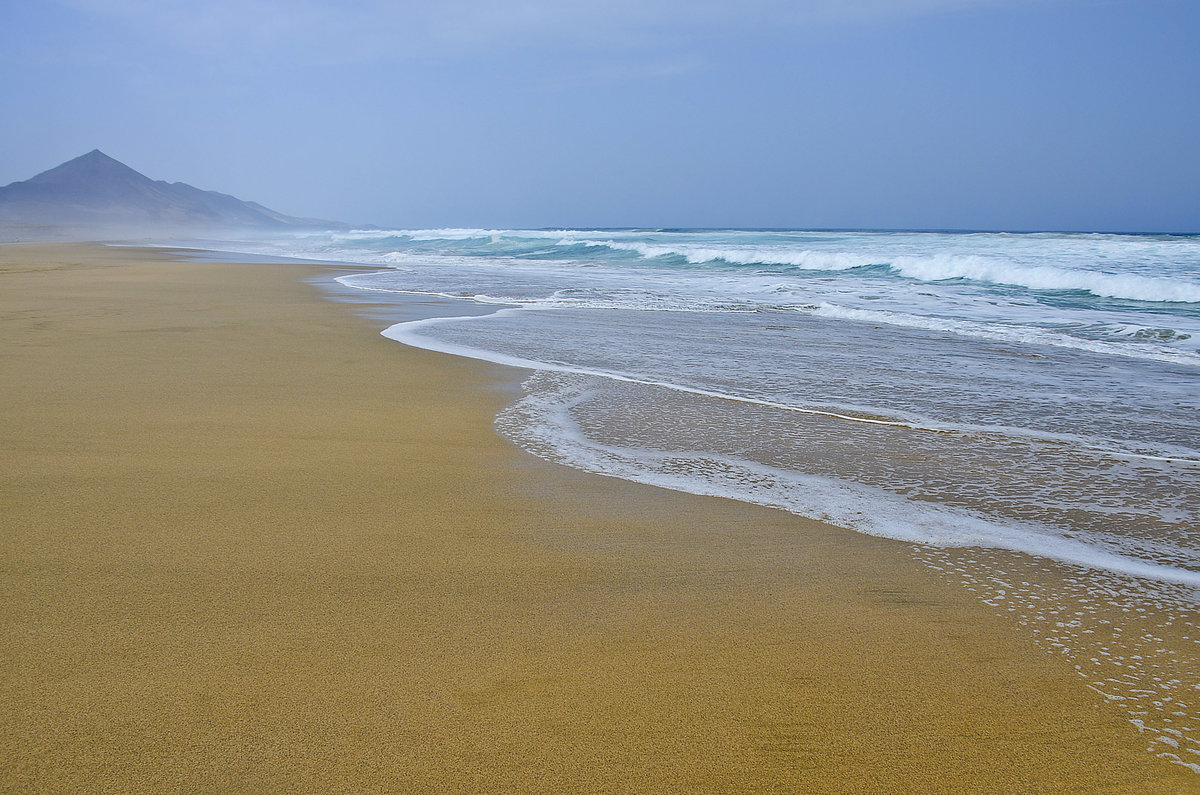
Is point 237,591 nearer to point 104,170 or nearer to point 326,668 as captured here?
point 326,668

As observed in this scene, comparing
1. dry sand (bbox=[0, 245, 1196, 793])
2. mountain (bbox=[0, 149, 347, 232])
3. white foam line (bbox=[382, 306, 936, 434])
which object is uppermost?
mountain (bbox=[0, 149, 347, 232])

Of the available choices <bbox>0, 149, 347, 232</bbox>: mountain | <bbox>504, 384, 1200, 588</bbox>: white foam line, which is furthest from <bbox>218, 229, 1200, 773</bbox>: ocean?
<bbox>0, 149, 347, 232</bbox>: mountain

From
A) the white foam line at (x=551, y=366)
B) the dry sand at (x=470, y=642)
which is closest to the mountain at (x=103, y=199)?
the white foam line at (x=551, y=366)

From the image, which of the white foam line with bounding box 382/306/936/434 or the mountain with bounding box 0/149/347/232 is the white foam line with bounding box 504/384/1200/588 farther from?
the mountain with bounding box 0/149/347/232

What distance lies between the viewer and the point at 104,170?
140375 mm

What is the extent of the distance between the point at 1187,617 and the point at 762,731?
1424mm

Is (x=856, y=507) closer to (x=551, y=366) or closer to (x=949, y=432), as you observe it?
(x=949, y=432)

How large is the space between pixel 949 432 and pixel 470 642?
3.23 m

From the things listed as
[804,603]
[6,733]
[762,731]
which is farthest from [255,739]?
[804,603]

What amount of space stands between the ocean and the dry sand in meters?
0.23

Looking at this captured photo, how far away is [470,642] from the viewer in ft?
6.28

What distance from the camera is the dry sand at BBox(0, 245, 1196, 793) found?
59.1 inches

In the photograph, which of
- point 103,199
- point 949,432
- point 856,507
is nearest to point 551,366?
point 949,432

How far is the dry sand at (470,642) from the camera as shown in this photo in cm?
150
